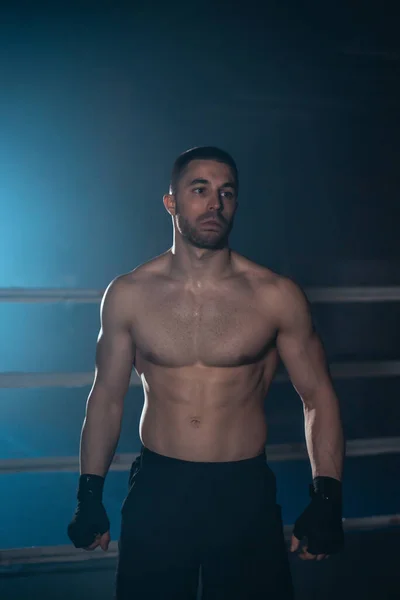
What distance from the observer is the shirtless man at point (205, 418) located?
48.2 inches

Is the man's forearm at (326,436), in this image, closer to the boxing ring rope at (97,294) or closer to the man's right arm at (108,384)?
the boxing ring rope at (97,294)

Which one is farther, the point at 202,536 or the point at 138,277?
the point at 138,277

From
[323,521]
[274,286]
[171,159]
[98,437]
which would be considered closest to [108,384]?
[98,437]

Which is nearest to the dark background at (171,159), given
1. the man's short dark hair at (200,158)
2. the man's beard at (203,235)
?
the man's beard at (203,235)

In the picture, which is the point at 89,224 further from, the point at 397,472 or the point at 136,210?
the point at 397,472

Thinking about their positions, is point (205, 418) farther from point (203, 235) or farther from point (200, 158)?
point (200, 158)

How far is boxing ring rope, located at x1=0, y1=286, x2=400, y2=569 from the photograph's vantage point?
1.52 meters

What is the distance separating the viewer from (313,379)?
51.4 inches

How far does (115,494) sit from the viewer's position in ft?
9.85

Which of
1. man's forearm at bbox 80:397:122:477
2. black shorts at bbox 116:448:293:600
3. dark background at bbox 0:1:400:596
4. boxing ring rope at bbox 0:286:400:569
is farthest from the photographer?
dark background at bbox 0:1:400:596

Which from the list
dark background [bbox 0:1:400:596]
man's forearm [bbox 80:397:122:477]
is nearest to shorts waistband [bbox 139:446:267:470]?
man's forearm [bbox 80:397:122:477]

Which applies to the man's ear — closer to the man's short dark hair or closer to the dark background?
the man's short dark hair

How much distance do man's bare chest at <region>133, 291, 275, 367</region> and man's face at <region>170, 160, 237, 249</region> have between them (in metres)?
0.18

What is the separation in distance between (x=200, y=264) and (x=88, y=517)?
75cm
